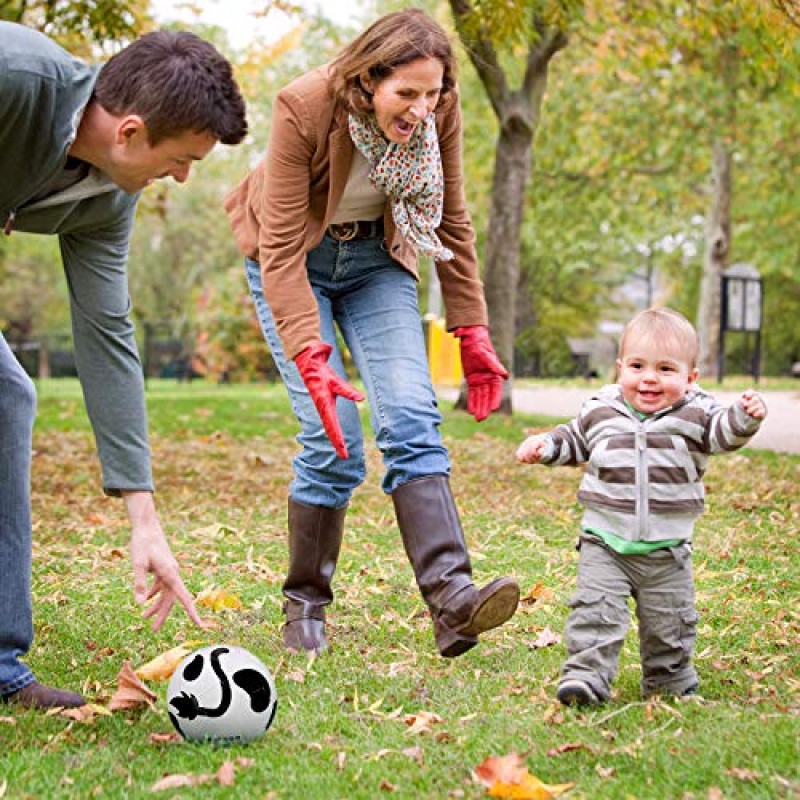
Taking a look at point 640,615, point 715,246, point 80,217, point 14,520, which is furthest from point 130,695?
point 715,246

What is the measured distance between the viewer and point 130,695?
10.6 ft

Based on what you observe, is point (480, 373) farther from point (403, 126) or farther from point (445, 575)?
point (403, 126)

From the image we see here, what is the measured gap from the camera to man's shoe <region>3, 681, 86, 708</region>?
318cm

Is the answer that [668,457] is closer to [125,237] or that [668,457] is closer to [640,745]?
[640,745]

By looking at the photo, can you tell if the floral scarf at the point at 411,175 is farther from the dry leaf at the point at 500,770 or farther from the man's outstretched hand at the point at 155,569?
the dry leaf at the point at 500,770

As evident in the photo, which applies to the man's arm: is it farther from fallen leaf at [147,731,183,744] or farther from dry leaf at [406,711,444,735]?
dry leaf at [406,711,444,735]

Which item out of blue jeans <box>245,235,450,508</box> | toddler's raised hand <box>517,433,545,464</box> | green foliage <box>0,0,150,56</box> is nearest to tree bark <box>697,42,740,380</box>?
green foliage <box>0,0,150,56</box>

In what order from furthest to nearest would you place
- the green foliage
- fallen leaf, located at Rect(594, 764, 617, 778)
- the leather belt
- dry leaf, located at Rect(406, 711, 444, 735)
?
the green foliage, the leather belt, dry leaf, located at Rect(406, 711, 444, 735), fallen leaf, located at Rect(594, 764, 617, 778)

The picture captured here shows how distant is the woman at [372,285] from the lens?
11.1 ft

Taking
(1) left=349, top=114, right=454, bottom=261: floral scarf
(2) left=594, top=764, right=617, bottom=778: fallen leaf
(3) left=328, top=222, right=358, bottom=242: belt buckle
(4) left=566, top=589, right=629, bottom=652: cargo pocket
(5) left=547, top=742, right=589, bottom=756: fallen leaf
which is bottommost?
(5) left=547, top=742, right=589, bottom=756: fallen leaf

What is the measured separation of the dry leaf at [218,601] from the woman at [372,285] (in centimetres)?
55

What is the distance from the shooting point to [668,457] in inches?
131

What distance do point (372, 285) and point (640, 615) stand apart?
1257 mm

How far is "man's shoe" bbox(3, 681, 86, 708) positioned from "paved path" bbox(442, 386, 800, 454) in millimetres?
5615
